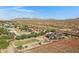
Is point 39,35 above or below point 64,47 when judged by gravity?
above

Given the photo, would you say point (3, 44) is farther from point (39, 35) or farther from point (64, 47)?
point (64, 47)

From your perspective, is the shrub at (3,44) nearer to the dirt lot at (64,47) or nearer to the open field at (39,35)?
the open field at (39,35)

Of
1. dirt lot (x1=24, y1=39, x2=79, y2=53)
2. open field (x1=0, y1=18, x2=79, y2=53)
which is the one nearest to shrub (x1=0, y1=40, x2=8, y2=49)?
open field (x1=0, y1=18, x2=79, y2=53)

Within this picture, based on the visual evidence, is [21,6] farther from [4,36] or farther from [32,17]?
[4,36]

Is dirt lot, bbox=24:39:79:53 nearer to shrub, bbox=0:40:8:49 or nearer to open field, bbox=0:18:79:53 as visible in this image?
→ open field, bbox=0:18:79:53

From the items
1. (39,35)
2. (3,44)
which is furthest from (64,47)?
(3,44)

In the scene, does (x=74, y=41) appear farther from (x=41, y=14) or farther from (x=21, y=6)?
(x=21, y=6)

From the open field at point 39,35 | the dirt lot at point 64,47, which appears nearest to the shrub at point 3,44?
the open field at point 39,35

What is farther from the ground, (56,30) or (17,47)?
(56,30)
